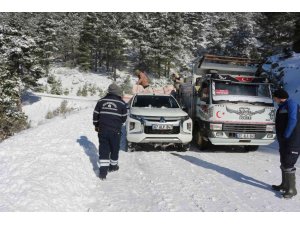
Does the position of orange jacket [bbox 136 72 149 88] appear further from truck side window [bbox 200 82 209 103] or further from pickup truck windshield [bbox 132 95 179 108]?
truck side window [bbox 200 82 209 103]

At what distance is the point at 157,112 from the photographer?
10219mm

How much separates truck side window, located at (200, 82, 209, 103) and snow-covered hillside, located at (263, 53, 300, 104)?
10.7 meters

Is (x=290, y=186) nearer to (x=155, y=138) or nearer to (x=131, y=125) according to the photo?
(x=155, y=138)

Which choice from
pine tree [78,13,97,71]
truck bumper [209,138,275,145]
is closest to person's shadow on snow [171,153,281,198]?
truck bumper [209,138,275,145]

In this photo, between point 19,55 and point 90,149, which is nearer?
point 90,149

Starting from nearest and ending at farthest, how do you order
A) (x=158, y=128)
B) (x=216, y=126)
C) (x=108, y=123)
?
1. (x=108, y=123)
2. (x=158, y=128)
3. (x=216, y=126)

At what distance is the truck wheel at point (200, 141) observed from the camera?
1072cm

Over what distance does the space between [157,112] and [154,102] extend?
4.12ft

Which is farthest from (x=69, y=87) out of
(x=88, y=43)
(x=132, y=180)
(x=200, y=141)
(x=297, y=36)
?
(x=132, y=180)

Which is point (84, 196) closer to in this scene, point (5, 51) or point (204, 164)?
point (204, 164)

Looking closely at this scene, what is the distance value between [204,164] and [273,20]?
1037 inches

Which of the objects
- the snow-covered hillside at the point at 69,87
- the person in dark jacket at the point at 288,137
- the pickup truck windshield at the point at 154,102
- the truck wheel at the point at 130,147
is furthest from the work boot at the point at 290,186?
the snow-covered hillside at the point at 69,87

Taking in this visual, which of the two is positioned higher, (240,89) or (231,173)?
(240,89)

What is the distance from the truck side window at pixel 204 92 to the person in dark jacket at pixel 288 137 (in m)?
4.16
